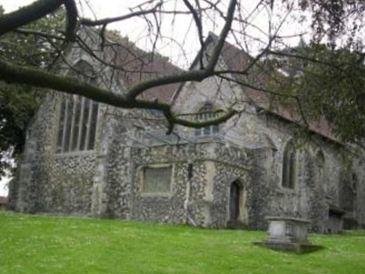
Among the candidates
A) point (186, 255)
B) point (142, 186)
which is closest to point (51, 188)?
point (142, 186)

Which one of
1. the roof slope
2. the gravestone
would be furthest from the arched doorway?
the roof slope

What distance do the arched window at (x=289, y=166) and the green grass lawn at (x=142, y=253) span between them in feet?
37.7

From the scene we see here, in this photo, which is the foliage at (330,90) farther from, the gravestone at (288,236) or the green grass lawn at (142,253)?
the gravestone at (288,236)

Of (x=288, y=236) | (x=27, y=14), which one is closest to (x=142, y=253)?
(x=288, y=236)

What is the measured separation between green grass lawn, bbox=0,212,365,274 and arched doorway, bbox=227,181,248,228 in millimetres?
7120

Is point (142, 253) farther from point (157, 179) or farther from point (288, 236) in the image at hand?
point (157, 179)

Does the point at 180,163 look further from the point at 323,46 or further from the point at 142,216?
the point at 323,46

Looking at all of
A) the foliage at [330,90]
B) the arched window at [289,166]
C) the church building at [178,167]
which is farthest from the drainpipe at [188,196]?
the foliage at [330,90]

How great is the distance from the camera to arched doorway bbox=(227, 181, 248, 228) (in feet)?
96.1

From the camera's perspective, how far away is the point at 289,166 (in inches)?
1341

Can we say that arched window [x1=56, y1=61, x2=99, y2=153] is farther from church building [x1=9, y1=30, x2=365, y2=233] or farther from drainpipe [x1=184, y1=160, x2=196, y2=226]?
drainpipe [x1=184, y1=160, x2=196, y2=226]

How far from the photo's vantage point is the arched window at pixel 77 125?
33406mm

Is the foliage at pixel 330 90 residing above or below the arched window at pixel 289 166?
below

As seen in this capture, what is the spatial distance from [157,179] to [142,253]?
43.1 ft
